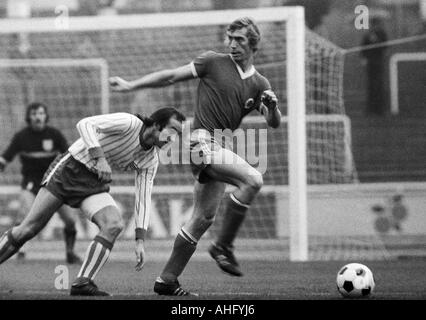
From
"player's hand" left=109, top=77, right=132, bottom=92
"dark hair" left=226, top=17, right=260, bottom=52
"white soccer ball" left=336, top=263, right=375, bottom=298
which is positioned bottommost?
"white soccer ball" left=336, top=263, right=375, bottom=298

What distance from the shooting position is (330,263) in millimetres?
12508

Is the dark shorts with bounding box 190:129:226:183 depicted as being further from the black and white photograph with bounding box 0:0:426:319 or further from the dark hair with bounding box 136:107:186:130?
the dark hair with bounding box 136:107:186:130

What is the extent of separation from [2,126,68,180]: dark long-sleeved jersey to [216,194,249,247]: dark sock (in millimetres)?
4858

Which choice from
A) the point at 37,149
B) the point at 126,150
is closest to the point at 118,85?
the point at 126,150

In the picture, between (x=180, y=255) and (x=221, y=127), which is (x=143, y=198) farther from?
(x=221, y=127)

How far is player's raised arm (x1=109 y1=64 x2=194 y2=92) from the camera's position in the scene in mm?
7562

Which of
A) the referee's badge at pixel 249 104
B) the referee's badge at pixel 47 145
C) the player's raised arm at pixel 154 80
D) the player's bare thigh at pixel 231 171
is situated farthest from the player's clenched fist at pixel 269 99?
the referee's badge at pixel 47 145

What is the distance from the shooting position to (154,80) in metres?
7.98

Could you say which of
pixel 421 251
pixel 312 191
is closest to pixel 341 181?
pixel 312 191

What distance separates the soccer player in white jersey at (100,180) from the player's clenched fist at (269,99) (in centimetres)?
85

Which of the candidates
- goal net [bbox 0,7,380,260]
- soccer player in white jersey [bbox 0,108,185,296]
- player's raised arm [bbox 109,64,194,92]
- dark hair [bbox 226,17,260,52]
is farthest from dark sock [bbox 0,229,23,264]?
goal net [bbox 0,7,380,260]

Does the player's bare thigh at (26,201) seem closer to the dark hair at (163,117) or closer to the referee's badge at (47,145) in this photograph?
the referee's badge at (47,145)

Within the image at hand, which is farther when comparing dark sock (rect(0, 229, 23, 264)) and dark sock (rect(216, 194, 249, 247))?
dark sock (rect(216, 194, 249, 247))

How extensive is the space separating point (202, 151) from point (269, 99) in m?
0.66
